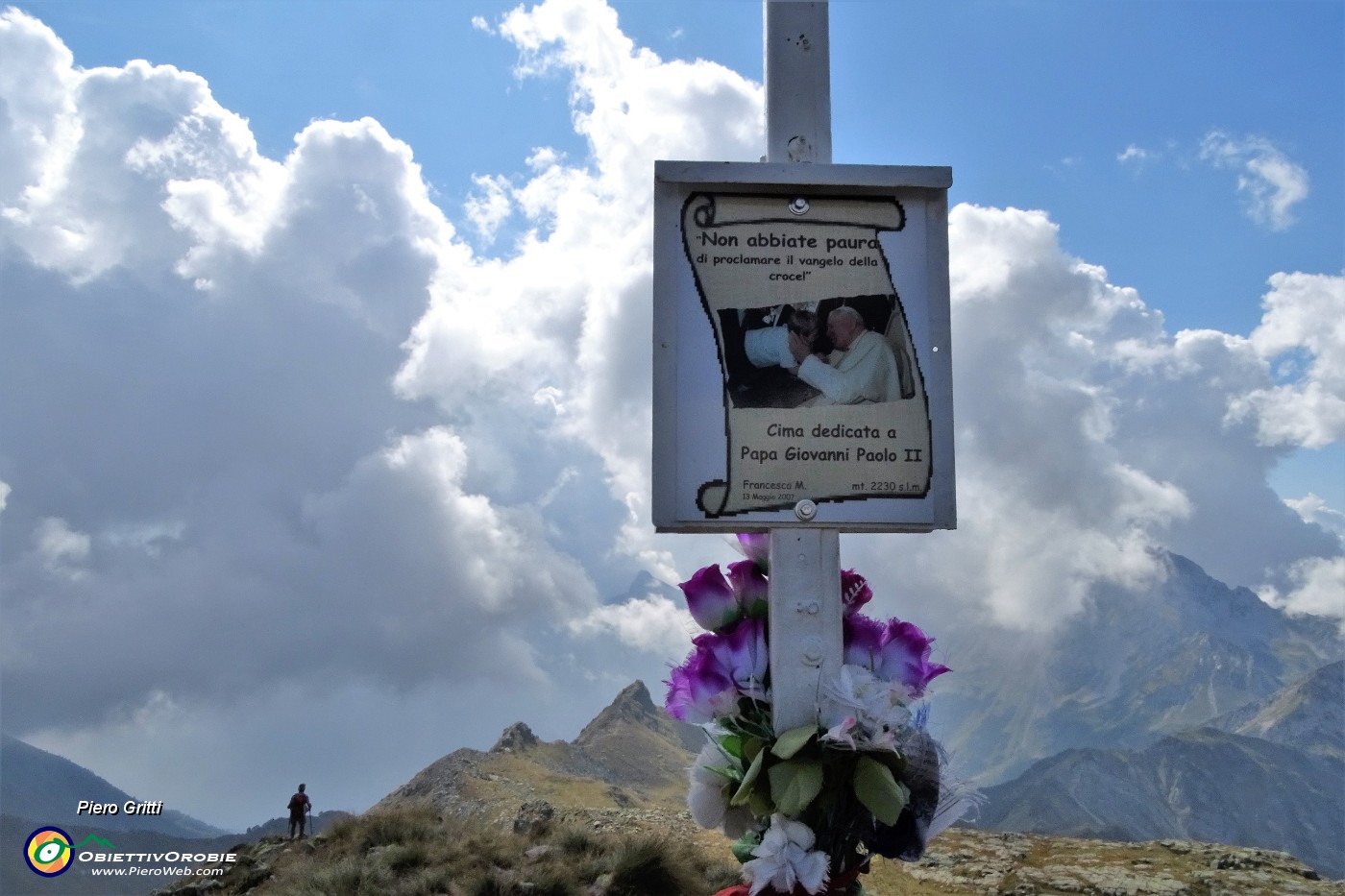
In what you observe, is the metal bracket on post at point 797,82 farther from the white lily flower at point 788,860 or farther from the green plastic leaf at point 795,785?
the white lily flower at point 788,860

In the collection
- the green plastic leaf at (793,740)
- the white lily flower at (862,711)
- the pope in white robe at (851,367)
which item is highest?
the pope in white robe at (851,367)

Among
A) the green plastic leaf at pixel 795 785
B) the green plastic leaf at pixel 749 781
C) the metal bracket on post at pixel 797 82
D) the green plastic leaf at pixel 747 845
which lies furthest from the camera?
the metal bracket on post at pixel 797 82

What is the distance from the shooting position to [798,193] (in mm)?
4117

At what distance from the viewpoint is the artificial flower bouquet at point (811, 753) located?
3.57 meters

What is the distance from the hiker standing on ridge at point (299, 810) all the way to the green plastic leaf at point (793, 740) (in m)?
15.9

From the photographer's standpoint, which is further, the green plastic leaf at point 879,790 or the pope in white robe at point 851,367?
the pope in white robe at point 851,367

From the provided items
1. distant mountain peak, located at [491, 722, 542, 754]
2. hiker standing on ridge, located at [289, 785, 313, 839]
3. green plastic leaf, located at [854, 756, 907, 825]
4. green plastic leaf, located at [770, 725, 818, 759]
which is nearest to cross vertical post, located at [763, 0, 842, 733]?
green plastic leaf, located at [770, 725, 818, 759]

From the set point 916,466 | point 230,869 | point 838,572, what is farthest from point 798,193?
point 230,869

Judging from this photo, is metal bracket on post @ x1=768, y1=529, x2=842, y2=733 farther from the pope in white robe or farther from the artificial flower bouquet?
the pope in white robe

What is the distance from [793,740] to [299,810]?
53.5 ft

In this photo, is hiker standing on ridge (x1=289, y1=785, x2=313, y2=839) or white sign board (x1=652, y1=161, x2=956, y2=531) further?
hiker standing on ridge (x1=289, y1=785, x2=313, y2=839)

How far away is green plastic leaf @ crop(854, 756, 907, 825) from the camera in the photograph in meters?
3.52

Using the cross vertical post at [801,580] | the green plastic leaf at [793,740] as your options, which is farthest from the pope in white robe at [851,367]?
the green plastic leaf at [793,740]

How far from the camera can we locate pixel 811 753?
3.62 meters
